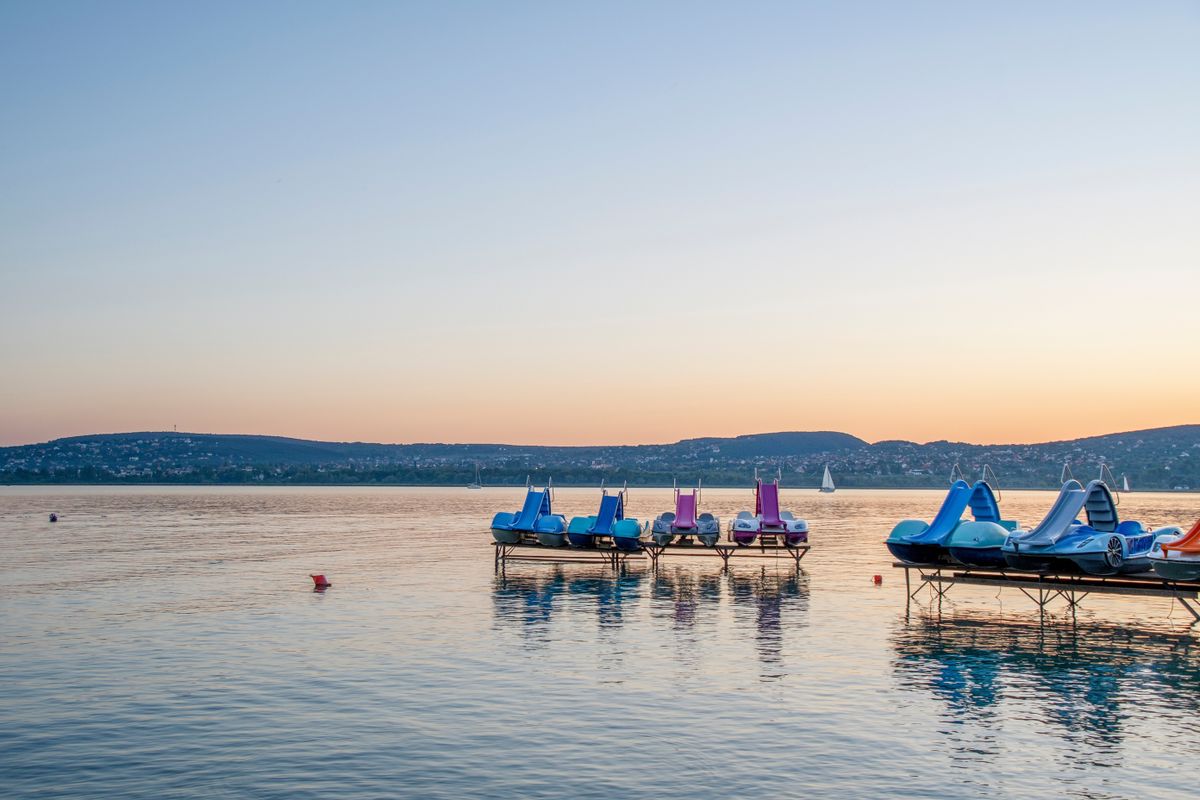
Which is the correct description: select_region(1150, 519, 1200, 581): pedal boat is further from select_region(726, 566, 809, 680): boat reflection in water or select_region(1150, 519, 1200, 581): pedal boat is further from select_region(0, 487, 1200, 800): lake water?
select_region(726, 566, 809, 680): boat reflection in water

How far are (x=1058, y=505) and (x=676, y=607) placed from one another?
13.6 metres

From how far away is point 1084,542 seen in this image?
106 feet

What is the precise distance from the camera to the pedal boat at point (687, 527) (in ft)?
173

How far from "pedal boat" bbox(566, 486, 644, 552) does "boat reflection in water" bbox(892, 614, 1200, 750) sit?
742 inches

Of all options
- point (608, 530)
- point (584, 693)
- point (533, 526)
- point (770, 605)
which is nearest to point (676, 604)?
point (770, 605)

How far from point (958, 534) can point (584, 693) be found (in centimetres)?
1832

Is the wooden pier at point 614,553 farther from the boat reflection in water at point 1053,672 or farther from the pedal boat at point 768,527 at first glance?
the boat reflection in water at point 1053,672

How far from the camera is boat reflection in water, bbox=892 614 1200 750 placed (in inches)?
839

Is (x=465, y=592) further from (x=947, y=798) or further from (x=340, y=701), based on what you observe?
Result: (x=947, y=798)

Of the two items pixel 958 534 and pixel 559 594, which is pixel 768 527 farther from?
pixel 958 534

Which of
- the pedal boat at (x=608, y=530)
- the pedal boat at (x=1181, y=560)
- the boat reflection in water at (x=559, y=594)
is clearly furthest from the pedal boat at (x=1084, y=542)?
the pedal boat at (x=608, y=530)

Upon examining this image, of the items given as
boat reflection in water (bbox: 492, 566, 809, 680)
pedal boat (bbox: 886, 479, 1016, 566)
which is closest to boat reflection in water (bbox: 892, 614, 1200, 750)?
pedal boat (bbox: 886, 479, 1016, 566)

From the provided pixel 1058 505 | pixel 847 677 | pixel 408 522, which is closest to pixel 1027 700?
pixel 847 677

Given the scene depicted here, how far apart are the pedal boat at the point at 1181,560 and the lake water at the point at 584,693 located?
7.35 feet
